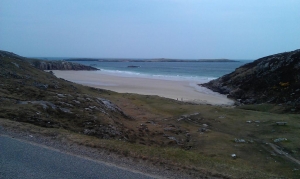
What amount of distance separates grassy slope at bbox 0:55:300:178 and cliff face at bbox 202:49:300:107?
14945mm

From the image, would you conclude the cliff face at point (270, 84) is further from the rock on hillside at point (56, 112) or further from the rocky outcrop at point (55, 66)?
the rocky outcrop at point (55, 66)

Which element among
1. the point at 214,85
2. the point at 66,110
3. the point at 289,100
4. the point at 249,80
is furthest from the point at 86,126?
the point at 214,85

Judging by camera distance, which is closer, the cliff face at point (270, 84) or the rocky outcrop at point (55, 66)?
the cliff face at point (270, 84)

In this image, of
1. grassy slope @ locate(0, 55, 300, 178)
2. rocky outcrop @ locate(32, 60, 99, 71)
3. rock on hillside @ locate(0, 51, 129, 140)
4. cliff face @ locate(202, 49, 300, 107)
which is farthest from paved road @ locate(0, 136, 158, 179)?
rocky outcrop @ locate(32, 60, 99, 71)

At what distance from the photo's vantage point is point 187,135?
17594 mm

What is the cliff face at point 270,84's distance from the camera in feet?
117

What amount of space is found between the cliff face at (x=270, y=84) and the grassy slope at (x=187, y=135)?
49.0 feet

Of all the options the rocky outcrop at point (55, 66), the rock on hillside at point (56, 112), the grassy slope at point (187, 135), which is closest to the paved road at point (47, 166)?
the grassy slope at point (187, 135)

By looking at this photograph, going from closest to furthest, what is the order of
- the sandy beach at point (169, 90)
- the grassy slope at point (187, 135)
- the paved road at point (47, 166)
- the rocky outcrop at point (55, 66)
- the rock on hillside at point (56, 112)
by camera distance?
the paved road at point (47, 166), the grassy slope at point (187, 135), the rock on hillside at point (56, 112), the sandy beach at point (169, 90), the rocky outcrop at point (55, 66)

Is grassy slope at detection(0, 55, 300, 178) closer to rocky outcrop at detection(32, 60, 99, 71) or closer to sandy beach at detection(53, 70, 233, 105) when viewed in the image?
sandy beach at detection(53, 70, 233, 105)

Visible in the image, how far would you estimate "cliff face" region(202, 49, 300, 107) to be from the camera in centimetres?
3578

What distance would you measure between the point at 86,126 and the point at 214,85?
5027 centimetres

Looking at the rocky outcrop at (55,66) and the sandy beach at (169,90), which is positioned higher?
the rocky outcrop at (55,66)

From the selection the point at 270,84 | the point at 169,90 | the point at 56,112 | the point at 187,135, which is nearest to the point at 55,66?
the point at 169,90
